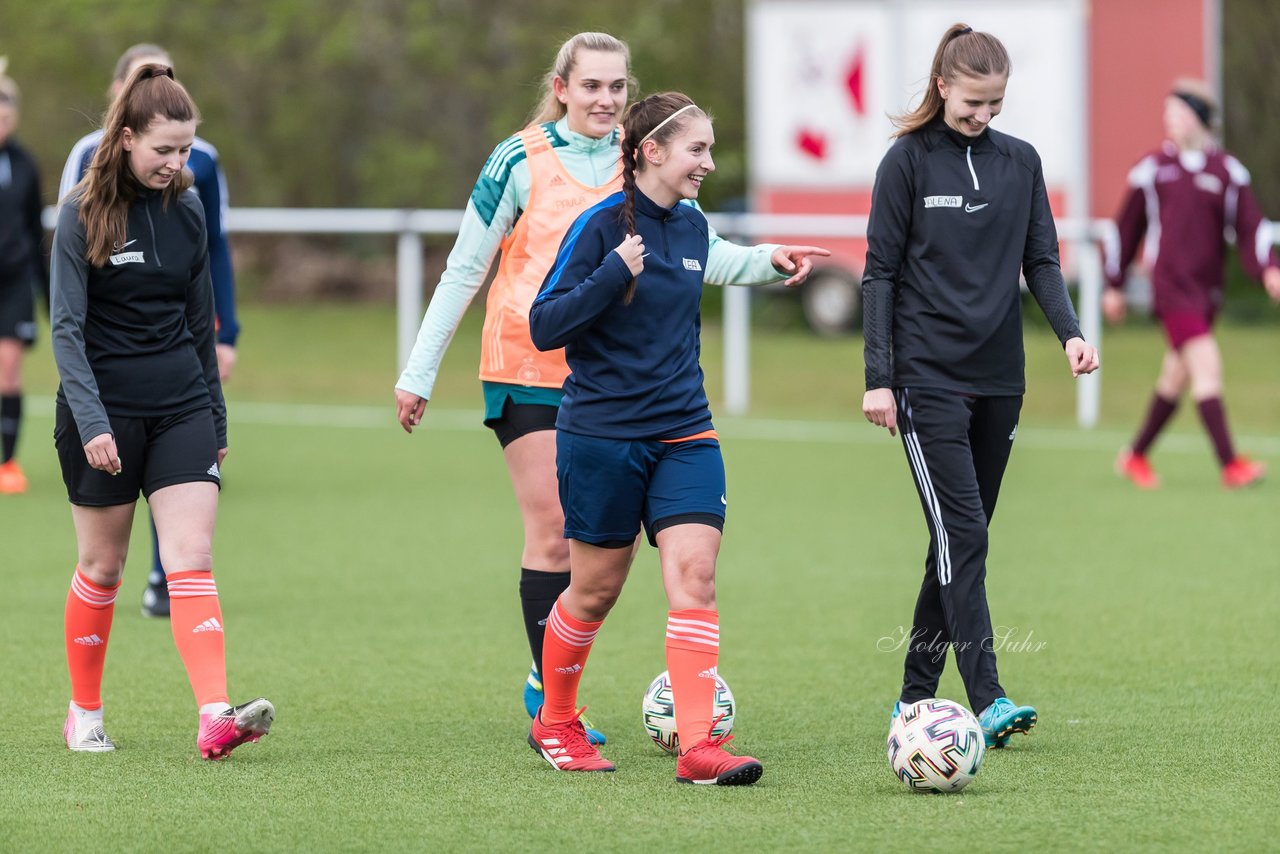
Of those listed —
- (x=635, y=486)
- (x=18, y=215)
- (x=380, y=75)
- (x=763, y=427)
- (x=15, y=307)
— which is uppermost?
(x=380, y=75)

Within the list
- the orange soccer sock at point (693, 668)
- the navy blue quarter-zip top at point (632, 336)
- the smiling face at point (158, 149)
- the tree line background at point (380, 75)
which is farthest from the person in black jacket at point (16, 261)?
the tree line background at point (380, 75)

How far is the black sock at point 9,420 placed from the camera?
11.3 metres

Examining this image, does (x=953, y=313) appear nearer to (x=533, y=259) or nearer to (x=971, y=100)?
(x=971, y=100)

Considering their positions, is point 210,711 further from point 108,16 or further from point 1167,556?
point 108,16

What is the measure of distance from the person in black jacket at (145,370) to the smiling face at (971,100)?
2.05 m

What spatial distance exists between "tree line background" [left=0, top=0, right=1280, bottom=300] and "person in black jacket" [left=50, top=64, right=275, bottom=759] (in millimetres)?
19839

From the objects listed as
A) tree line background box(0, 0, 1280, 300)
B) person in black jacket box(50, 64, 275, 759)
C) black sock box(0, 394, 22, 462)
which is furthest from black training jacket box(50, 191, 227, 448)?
tree line background box(0, 0, 1280, 300)

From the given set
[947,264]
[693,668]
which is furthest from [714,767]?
[947,264]

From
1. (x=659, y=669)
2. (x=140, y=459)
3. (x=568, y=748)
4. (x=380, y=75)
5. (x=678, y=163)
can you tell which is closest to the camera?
(x=678, y=163)

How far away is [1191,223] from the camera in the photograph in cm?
1109

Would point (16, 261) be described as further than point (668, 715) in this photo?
Yes

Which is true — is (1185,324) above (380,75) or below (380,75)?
below

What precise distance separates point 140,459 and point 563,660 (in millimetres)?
1270

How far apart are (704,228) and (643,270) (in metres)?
0.30
